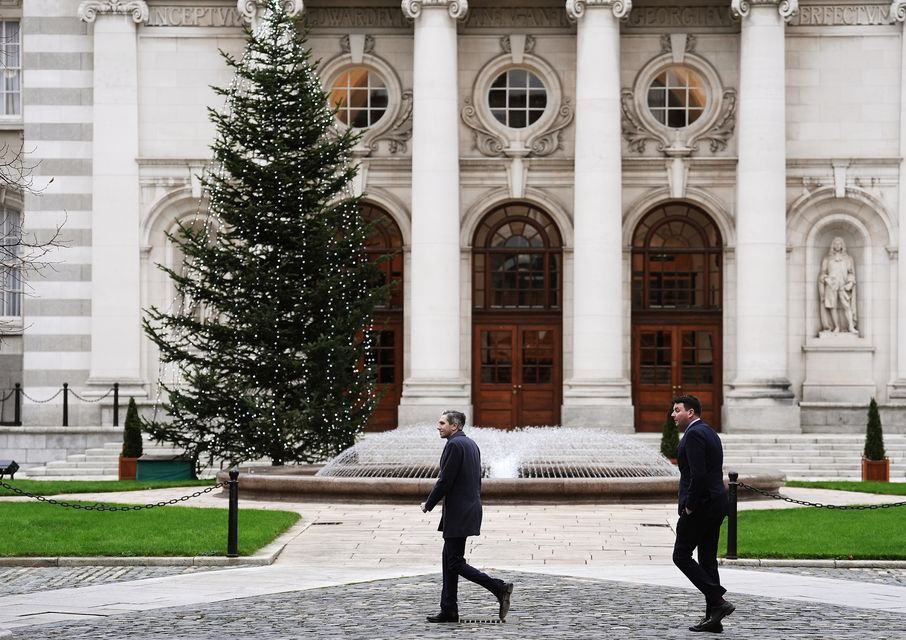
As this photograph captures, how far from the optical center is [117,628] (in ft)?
49.8

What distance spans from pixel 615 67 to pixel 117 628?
103ft

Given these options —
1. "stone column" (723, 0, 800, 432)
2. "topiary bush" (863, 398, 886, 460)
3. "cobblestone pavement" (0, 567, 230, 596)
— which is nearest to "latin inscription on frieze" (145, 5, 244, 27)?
"stone column" (723, 0, 800, 432)

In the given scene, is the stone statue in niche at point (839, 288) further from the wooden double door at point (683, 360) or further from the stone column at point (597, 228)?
the stone column at point (597, 228)

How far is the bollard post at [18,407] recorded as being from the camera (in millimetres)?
45469

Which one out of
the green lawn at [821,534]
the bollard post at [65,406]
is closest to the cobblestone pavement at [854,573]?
the green lawn at [821,534]

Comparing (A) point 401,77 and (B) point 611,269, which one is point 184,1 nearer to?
(A) point 401,77

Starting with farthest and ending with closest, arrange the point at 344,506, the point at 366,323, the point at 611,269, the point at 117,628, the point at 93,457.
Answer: the point at 611,269
the point at 93,457
the point at 366,323
the point at 344,506
the point at 117,628

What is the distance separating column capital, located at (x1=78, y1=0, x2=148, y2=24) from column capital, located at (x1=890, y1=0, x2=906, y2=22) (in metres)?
20.8

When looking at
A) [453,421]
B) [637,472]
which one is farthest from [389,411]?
[453,421]

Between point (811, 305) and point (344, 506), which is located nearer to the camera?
point (344, 506)

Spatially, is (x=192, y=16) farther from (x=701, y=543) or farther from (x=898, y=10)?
(x=701, y=543)

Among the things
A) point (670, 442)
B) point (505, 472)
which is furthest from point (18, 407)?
point (505, 472)

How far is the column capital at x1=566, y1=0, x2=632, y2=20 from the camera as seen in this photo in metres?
43.8

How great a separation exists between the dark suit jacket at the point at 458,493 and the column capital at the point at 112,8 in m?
32.1
